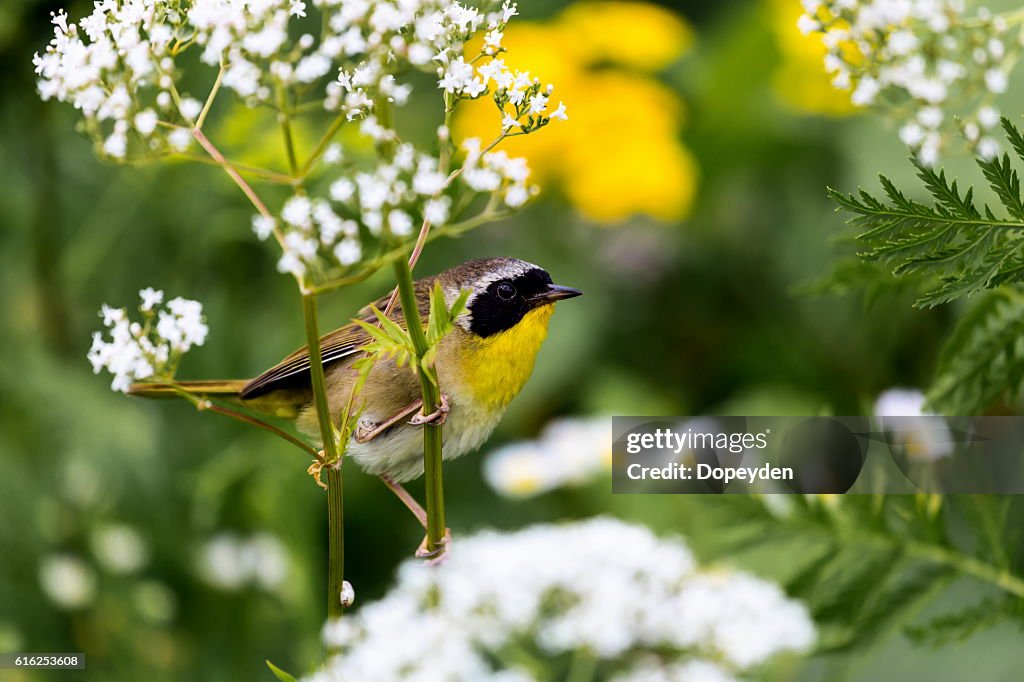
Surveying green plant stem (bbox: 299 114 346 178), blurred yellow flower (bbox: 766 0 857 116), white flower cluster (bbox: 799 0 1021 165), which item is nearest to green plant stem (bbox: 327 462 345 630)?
green plant stem (bbox: 299 114 346 178)

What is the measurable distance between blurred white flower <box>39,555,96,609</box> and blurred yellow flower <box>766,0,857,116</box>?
9.09 ft

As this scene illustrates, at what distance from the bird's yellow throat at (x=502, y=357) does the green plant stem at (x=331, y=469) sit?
1.32 ft

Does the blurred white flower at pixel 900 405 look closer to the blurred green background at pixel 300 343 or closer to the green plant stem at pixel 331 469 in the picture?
the blurred green background at pixel 300 343

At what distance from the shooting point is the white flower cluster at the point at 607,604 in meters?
1.97

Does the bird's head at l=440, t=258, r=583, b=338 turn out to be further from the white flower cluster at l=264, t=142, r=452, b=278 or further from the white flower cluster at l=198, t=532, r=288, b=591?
the white flower cluster at l=198, t=532, r=288, b=591

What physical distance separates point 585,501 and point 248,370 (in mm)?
1174

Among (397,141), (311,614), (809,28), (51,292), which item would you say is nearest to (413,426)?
(397,141)

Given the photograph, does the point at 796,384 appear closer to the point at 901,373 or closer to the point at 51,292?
the point at 901,373

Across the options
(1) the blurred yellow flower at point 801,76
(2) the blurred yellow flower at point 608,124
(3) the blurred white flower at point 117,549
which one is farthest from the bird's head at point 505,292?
(1) the blurred yellow flower at point 801,76

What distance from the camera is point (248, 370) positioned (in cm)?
326

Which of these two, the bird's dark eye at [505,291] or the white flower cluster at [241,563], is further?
the white flower cluster at [241,563]

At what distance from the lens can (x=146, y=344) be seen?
103 centimetres

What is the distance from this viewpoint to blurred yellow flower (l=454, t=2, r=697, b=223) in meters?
4.09

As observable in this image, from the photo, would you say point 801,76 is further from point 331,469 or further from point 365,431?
point 331,469
